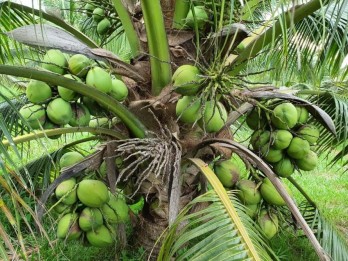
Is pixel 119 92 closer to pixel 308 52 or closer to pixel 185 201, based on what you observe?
pixel 185 201

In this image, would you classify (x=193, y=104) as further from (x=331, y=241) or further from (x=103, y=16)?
(x=331, y=241)

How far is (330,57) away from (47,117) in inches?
62.5

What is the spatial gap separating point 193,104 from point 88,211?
0.59 m

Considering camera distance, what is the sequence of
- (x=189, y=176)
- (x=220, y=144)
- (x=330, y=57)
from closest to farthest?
(x=220, y=144)
(x=189, y=176)
(x=330, y=57)

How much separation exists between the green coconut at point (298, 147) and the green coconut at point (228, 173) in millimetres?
225

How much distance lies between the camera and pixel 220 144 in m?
1.90

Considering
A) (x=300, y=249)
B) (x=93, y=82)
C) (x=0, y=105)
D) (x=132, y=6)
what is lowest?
(x=300, y=249)

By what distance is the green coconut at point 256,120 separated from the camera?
187cm

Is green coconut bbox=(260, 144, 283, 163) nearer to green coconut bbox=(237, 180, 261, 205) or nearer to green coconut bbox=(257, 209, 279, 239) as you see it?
green coconut bbox=(237, 180, 261, 205)

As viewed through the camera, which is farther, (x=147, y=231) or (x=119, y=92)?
(x=147, y=231)

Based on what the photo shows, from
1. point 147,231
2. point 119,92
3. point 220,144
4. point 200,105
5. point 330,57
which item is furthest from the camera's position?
point 330,57

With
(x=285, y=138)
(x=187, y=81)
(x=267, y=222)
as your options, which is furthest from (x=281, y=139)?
(x=187, y=81)

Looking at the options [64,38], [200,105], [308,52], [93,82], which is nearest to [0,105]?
[64,38]

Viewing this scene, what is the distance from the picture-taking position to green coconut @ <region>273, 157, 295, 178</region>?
1863mm
